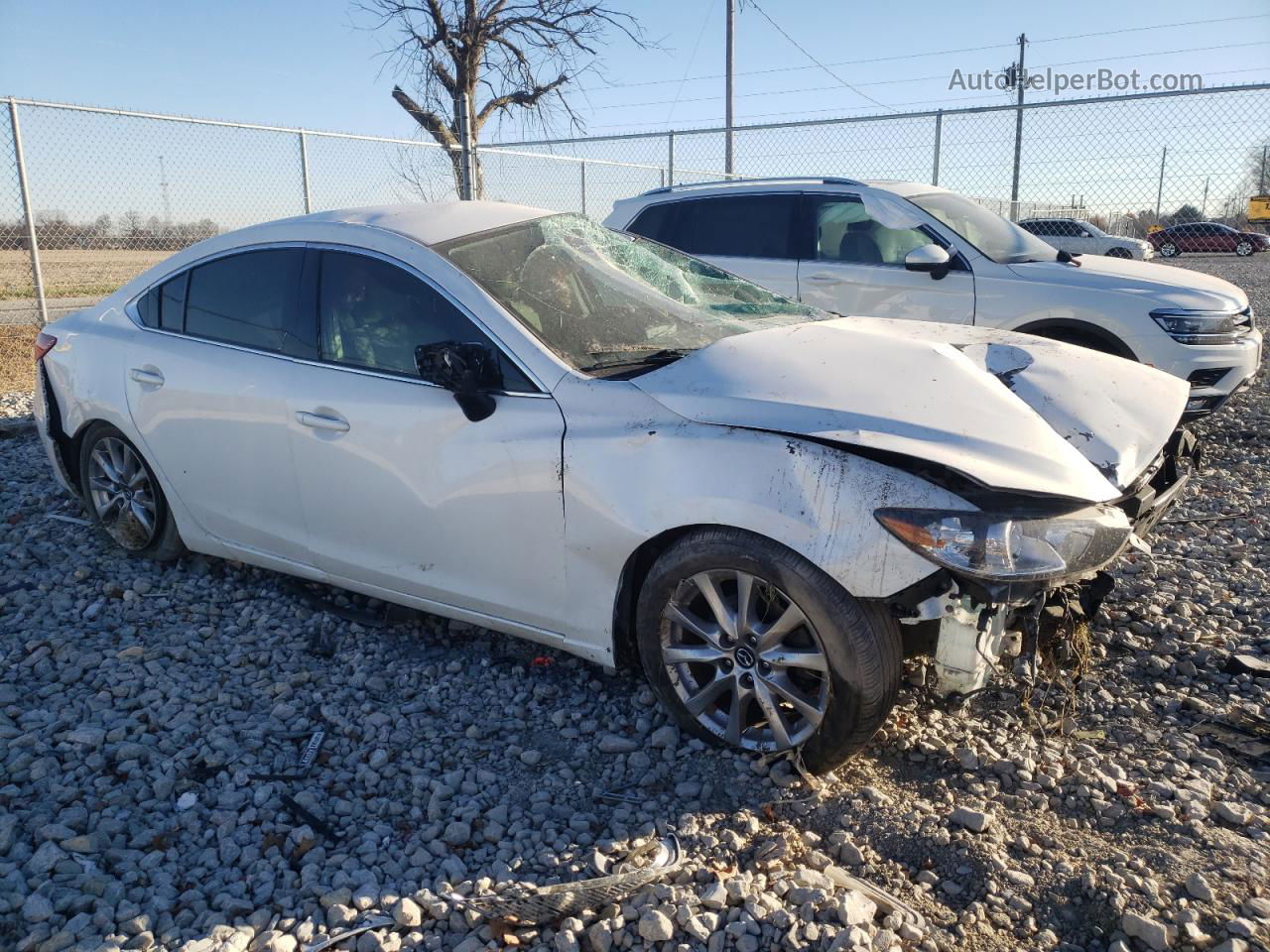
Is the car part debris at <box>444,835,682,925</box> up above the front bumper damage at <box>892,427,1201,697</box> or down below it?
below

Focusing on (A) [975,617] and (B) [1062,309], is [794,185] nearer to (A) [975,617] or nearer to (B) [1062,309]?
(B) [1062,309]

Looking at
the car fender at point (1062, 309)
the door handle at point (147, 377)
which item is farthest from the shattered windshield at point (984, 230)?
the door handle at point (147, 377)

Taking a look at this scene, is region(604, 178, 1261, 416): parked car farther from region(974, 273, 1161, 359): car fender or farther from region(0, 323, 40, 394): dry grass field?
region(0, 323, 40, 394): dry grass field

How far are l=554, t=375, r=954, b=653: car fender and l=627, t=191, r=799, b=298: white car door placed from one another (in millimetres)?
4513

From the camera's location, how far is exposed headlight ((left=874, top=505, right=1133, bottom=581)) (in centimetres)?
251

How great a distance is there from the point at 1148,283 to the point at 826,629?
5.05 m

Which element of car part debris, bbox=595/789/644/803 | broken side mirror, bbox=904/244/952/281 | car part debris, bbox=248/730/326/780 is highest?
broken side mirror, bbox=904/244/952/281

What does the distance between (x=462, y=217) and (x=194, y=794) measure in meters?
2.31

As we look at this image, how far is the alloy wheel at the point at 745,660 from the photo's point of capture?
9.12 ft

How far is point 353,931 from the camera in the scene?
231cm

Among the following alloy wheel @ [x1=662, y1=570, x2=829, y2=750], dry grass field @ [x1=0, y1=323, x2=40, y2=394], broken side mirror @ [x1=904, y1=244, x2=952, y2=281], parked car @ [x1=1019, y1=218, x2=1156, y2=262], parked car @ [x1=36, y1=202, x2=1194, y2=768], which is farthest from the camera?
parked car @ [x1=1019, y1=218, x2=1156, y2=262]

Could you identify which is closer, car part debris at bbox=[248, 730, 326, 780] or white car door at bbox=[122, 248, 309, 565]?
car part debris at bbox=[248, 730, 326, 780]

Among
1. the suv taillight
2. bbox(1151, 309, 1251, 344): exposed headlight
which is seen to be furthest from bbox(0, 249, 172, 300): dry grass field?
bbox(1151, 309, 1251, 344): exposed headlight

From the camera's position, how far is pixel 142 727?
10.6ft
